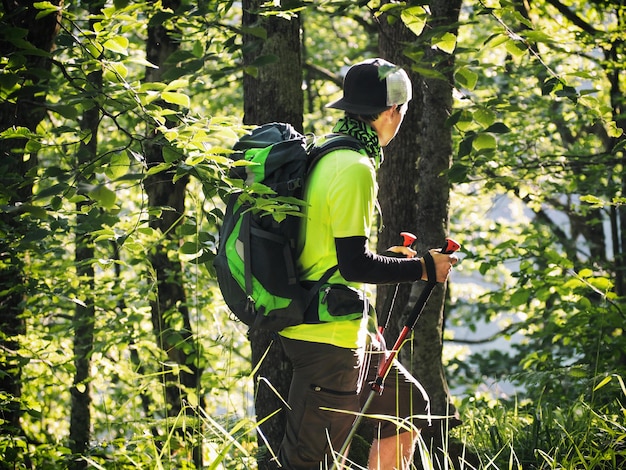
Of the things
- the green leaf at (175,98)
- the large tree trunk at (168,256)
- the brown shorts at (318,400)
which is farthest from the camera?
the large tree trunk at (168,256)

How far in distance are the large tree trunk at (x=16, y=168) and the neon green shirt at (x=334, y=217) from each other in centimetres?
113

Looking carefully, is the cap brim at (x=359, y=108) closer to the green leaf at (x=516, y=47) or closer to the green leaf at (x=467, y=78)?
the green leaf at (x=467, y=78)

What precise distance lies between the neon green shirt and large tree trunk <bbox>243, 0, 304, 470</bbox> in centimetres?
110

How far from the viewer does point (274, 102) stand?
175 inches

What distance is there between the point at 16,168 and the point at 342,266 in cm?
216

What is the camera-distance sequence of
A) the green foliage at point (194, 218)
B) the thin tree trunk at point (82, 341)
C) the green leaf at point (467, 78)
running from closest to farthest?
1. the green foliage at point (194, 218)
2. the green leaf at point (467, 78)
3. the thin tree trunk at point (82, 341)

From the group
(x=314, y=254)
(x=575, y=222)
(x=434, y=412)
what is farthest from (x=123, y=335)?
(x=575, y=222)

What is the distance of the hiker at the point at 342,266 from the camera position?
119 inches

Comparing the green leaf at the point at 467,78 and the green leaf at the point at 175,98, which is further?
the green leaf at the point at 467,78

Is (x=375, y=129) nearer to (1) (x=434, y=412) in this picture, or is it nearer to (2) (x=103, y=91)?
(2) (x=103, y=91)

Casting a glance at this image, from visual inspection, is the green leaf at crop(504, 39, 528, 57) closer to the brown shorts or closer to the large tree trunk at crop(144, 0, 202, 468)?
the brown shorts

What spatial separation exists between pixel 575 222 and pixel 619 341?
8.35m

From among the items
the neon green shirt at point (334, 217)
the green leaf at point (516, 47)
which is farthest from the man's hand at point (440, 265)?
the green leaf at point (516, 47)

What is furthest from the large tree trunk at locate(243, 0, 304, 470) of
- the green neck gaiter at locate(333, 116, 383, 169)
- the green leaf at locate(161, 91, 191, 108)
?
the green leaf at locate(161, 91, 191, 108)
